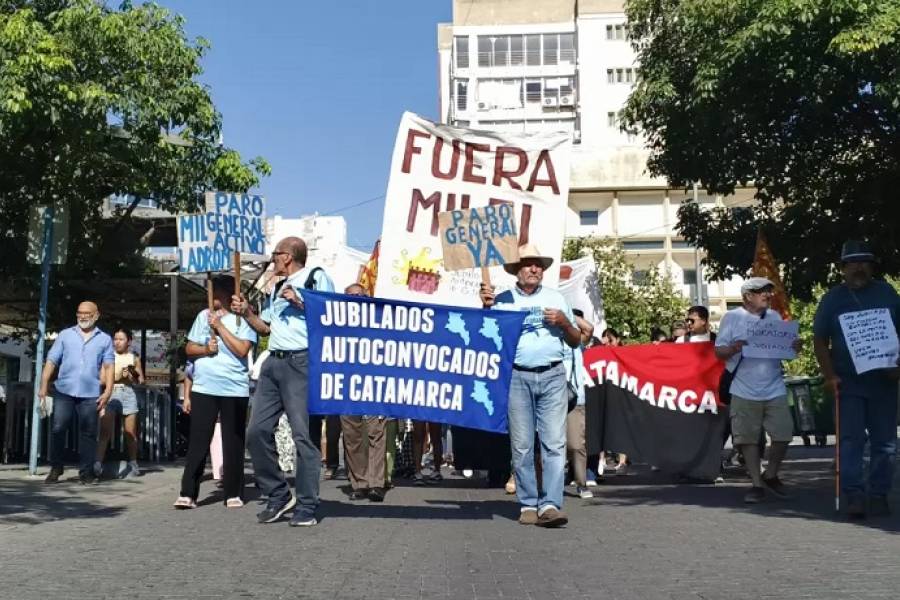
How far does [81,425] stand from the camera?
41.3ft

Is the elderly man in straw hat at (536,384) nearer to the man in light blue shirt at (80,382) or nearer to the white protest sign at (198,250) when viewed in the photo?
the white protest sign at (198,250)

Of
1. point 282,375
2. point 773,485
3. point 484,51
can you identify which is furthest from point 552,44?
point 282,375

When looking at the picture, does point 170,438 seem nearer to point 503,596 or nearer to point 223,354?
point 223,354

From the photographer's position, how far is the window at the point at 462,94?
287ft

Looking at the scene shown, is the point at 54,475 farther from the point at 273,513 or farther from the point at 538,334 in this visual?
the point at 538,334

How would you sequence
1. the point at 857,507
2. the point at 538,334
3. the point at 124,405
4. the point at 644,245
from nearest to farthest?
1. the point at 857,507
2. the point at 538,334
3. the point at 124,405
4. the point at 644,245

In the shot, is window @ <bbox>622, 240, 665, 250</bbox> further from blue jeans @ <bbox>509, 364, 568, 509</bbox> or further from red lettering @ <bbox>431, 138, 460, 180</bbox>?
blue jeans @ <bbox>509, 364, 568, 509</bbox>

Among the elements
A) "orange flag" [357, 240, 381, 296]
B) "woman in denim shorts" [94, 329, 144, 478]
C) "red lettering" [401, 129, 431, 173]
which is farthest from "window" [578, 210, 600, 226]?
"red lettering" [401, 129, 431, 173]

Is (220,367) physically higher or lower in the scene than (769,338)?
lower

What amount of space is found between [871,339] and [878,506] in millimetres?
1154

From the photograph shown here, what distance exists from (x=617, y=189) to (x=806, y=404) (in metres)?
52.1

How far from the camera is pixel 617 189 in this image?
2904 inches

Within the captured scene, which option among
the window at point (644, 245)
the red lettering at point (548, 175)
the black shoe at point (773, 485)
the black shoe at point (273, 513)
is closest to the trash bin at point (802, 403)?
the black shoe at point (773, 485)

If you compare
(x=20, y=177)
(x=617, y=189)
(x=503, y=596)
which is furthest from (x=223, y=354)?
(x=617, y=189)
